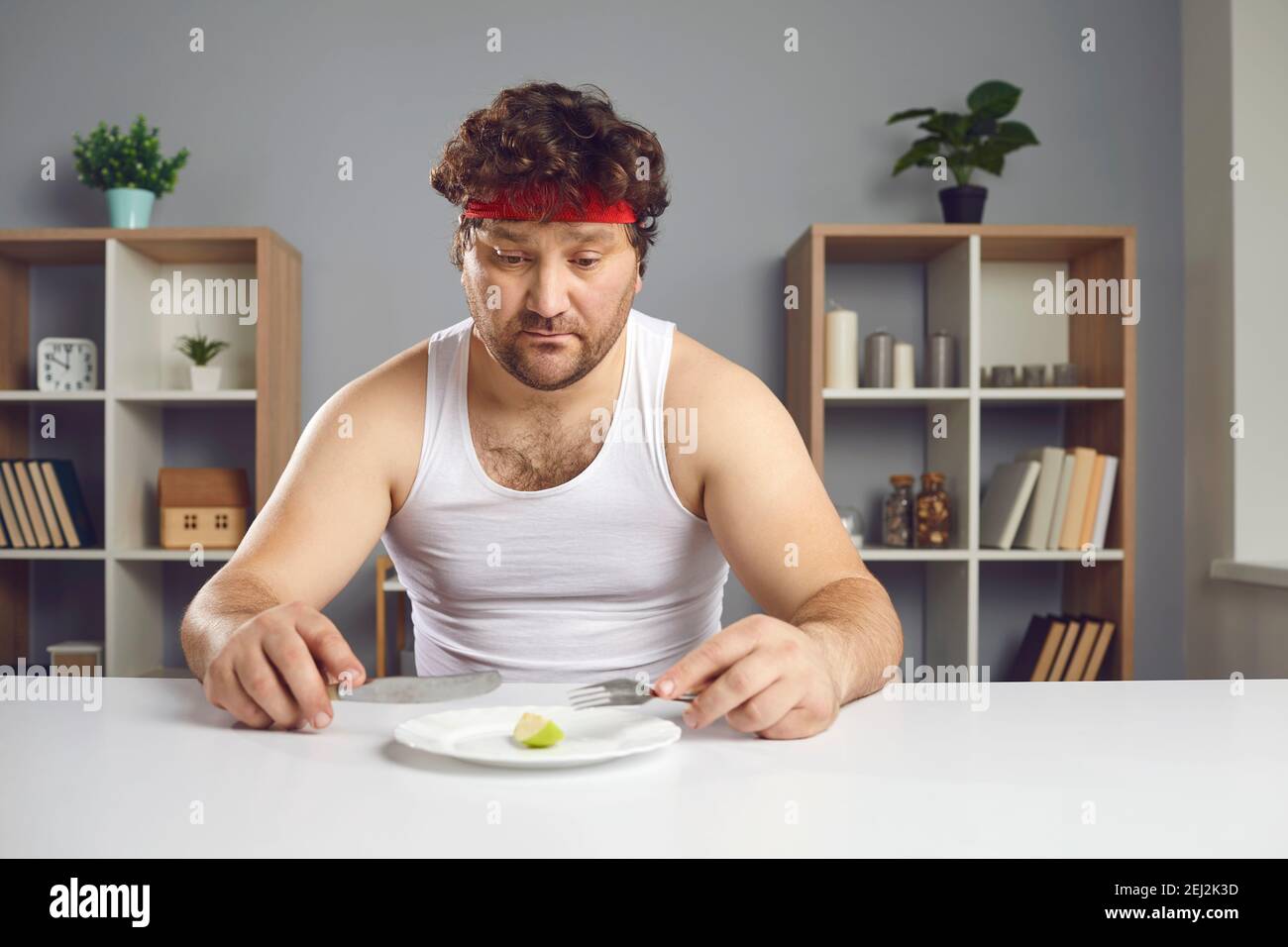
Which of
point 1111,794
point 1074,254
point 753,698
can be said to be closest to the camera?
point 1111,794

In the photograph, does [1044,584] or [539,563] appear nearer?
[539,563]

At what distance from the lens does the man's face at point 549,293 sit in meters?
1.29

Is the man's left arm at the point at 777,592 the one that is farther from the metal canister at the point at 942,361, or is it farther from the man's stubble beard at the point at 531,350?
the metal canister at the point at 942,361

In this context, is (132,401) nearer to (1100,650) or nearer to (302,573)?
(302,573)

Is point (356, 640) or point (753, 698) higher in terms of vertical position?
point (753, 698)

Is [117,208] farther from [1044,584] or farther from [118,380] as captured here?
[1044,584]

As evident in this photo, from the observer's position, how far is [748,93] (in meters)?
2.87

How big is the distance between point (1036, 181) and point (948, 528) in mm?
978

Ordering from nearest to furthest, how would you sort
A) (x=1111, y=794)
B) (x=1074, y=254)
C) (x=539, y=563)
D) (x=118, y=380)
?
(x=1111, y=794) < (x=539, y=563) < (x=118, y=380) < (x=1074, y=254)

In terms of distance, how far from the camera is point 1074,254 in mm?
2771

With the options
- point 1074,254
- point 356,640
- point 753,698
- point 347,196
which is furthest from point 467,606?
point 1074,254

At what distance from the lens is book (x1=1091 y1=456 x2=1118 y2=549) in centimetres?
254

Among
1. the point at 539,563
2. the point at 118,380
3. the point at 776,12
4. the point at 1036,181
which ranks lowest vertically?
the point at 539,563

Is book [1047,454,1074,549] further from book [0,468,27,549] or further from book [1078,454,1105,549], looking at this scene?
book [0,468,27,549]
